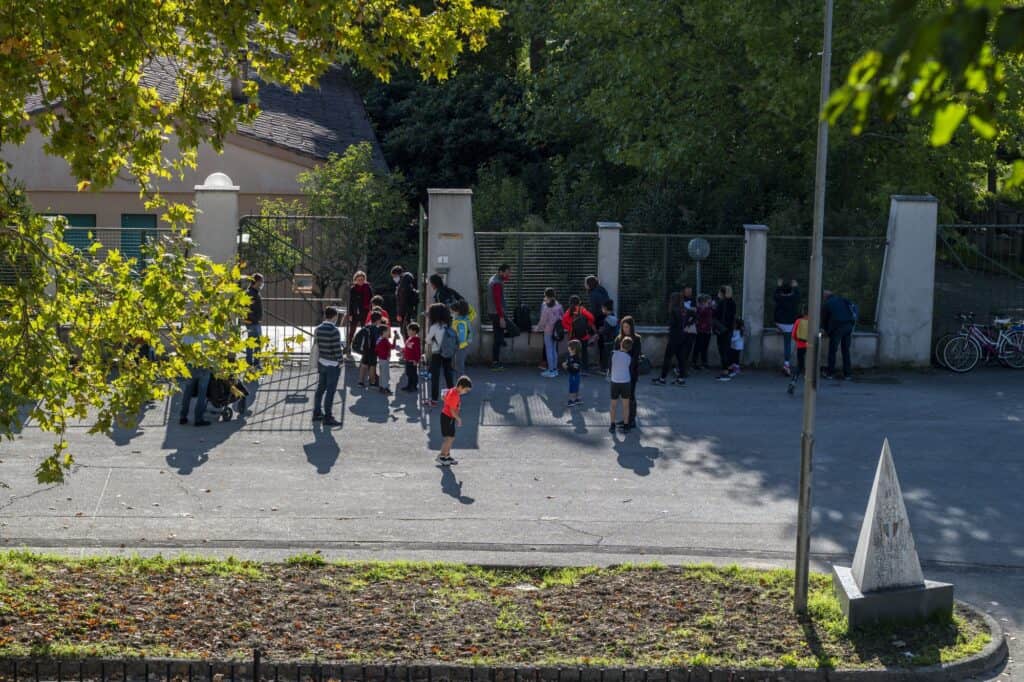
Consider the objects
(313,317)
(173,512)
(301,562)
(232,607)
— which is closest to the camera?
(232,607)

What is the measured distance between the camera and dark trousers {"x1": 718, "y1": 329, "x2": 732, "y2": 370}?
74.7ft

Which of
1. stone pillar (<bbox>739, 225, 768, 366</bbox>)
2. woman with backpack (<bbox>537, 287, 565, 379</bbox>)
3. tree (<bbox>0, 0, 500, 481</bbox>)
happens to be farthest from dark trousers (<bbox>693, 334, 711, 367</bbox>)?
tree (<bbox>0, 0, 500, 481</bbox>)

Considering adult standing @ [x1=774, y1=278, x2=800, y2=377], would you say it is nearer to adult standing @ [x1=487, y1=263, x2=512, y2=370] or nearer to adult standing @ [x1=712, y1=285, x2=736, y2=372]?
adult standing @ [x1=712, y1=285, x2=736, y2=372]

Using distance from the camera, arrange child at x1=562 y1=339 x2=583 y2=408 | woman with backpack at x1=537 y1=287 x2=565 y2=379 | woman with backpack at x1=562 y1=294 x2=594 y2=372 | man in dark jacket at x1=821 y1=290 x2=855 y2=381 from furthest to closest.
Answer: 1. man in dark jacket at x1=821 y1=290 x2=855 y2=381
2. woman with backpack at x1=537 y1=287 x2=565 y2=379
3. woman with backpack at x1=562 y1=294 x2=594 y2=372
4. child at x1=562 y1=339 x2=583 y2=408

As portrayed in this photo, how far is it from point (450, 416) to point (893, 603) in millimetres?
6667

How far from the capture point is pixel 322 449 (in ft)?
57.2

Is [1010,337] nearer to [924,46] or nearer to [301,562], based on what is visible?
[301,562]

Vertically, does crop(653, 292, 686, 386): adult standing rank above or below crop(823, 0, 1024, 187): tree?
below

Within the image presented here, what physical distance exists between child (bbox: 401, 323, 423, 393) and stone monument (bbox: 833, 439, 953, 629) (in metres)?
10.3

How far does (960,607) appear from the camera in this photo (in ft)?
37.4

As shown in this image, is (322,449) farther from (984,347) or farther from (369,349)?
(984,347)

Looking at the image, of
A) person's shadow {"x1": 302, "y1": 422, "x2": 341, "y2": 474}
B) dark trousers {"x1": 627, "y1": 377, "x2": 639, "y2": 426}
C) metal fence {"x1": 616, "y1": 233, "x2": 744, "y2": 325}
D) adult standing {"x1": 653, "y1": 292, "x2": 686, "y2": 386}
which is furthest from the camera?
metal fence {"x1": 616, "y1": 233, "x2": 744, "y2": 325}

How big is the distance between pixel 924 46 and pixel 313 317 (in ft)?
72.8

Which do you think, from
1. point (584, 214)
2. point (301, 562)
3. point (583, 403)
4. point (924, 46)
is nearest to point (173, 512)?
point (301, 562)
